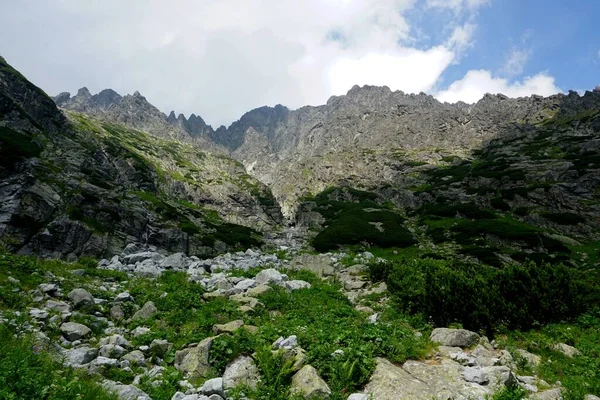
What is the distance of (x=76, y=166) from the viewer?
200ft

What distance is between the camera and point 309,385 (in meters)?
8.00

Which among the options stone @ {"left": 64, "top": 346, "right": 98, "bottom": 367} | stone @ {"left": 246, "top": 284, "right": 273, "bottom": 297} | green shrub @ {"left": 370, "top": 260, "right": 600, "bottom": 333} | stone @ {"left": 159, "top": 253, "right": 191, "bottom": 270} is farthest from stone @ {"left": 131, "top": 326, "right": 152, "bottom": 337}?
stone @ {"left": 159, "top": 253, "right": 191, "bottom": 270}

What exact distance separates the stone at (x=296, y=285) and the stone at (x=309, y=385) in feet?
31.8

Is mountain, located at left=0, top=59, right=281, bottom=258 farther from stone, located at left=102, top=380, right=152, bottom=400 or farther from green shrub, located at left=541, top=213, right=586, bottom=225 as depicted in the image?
green shrub, located at left=541, top=213, right=586, bottom=225

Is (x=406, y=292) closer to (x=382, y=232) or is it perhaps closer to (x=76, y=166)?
(x=382, y=232)

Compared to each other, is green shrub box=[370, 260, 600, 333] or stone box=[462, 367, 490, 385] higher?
green shrub box=[370, 260, 600, 333]

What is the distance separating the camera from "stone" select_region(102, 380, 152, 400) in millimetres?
7480

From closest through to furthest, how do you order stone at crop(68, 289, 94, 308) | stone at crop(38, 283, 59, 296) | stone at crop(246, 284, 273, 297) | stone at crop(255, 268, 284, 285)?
stone at crop(68, 289, 94, 308), stone at crop(38, 283, 59, 296), stone at crop(246, 284, 273, 297), stone at crop(255, 268, 284, 285)

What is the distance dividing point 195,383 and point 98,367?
2.44 m

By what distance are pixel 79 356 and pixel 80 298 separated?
4.89 metres

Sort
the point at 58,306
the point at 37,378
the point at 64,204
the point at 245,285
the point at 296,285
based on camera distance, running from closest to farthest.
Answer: the point at 37,378
the point at 58,306
the point at 245,285
the point at 296,285
the point at 64,204

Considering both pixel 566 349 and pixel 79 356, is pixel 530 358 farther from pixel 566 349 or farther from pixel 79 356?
pixel 79 356

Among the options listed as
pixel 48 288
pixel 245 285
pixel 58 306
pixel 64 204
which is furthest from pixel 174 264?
pixel 64 204

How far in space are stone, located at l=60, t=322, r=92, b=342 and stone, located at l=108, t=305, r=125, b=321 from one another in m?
1.89
